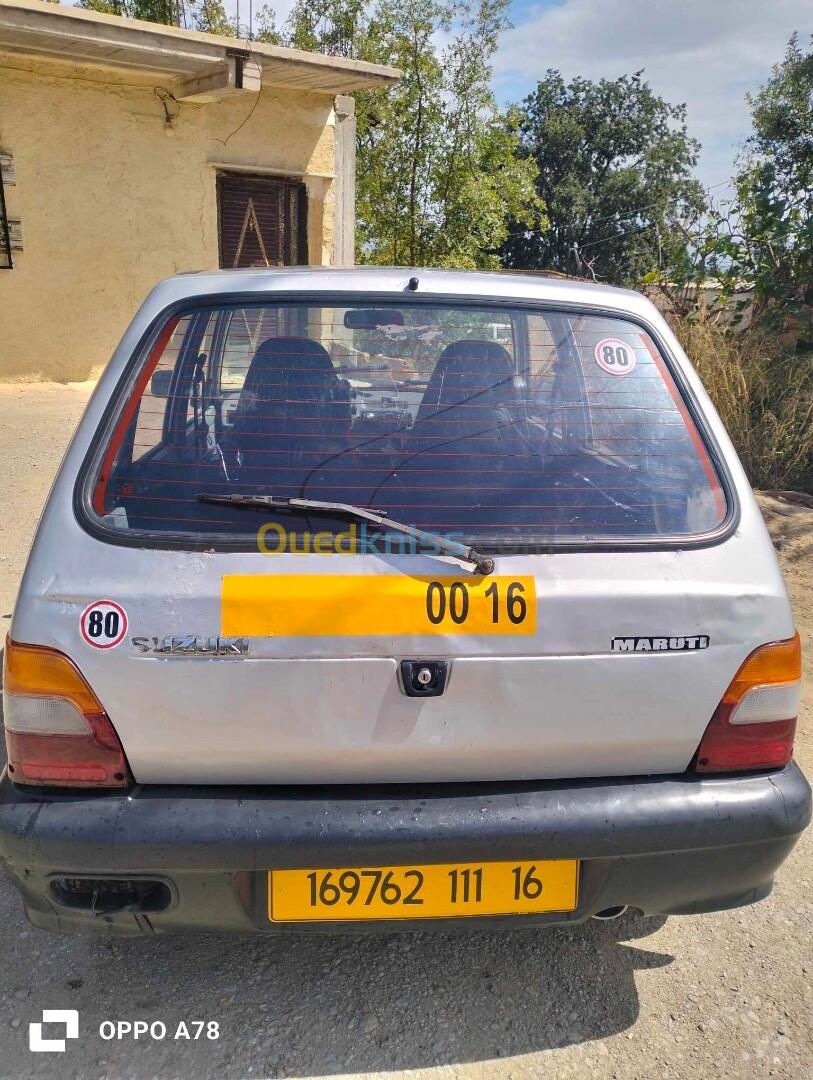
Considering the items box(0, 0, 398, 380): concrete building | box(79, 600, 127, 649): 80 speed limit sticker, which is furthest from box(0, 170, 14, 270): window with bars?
box(79, 600, 127, 649): 80 speed limit sticker

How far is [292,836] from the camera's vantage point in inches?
68.2

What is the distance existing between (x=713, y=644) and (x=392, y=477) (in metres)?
0.77

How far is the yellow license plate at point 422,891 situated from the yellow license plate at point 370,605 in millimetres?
485

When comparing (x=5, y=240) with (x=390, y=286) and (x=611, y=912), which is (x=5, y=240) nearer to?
(x=390, y=286)

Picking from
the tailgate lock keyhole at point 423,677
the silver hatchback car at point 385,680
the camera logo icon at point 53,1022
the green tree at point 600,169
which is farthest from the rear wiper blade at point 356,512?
the green tree at point 600,169

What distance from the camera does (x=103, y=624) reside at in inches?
68.6

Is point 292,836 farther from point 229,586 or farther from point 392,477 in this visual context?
point 392,477

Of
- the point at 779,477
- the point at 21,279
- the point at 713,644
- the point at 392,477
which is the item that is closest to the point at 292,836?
the point at 392,477

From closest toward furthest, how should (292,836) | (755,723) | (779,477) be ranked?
(292,836), (755,723), (779,477)

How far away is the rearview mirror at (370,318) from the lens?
2.12 m

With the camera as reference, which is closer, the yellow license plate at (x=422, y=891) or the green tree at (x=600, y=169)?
the yellow license plate at (x=422, y=891)

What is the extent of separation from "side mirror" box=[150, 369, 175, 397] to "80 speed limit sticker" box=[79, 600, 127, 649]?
57cm

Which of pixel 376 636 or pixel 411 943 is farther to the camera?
pixel 411 943

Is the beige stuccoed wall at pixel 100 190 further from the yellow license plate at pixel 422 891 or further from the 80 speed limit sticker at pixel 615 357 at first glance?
the yellow license plate at pixel 422 891
